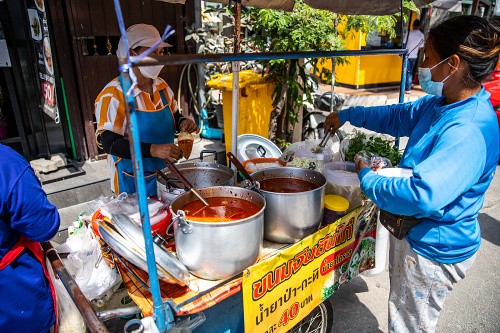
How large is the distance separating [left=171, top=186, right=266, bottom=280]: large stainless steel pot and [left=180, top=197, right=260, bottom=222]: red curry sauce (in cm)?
6

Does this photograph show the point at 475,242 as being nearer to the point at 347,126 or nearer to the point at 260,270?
the point at 260,270

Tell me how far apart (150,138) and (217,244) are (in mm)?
1251

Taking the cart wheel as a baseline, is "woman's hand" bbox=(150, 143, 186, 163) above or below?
above

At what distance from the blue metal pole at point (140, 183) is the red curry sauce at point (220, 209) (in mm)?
285

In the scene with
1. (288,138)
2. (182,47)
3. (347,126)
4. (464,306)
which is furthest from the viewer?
(347,126)

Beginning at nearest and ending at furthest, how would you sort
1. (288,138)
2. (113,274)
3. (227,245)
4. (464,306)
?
(227,245) → (113,274) → (464,306) → (288,138)

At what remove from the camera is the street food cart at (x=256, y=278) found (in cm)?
129

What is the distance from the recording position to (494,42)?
160cm

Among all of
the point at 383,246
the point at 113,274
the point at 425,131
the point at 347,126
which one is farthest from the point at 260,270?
the point at 347,126

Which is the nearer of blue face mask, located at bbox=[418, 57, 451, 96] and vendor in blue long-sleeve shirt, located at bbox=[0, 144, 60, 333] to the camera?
vendor in blue long-sleeve shirt, located at bbox=[0, 144, 60, 333]

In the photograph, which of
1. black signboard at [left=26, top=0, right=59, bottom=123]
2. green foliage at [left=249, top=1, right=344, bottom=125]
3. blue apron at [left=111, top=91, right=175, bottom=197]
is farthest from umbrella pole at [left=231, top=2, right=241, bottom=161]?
green foliage at [left=249, top=1, right=344, bottom=125]

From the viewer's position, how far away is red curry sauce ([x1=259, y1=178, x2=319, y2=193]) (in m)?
1.98

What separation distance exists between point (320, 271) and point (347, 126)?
21.5ft

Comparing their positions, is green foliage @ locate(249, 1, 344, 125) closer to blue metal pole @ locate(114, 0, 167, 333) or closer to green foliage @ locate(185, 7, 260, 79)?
green foliage @ locate(185, 7, 260, 79)
